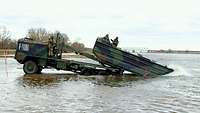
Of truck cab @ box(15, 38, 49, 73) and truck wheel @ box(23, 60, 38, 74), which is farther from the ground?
truck cab @ box(15, 38, 49, 73)

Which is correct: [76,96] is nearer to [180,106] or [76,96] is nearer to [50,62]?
[180,106]

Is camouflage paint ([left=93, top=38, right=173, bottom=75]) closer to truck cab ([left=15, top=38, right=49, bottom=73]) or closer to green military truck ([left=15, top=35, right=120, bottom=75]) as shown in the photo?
green military truck ([left=15, top=35, right=120, bottom=75])

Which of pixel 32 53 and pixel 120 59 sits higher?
pixel 32 53

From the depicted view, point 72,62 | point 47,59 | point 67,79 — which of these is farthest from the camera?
point 72,62

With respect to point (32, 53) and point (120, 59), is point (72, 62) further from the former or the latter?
point (120, 59)

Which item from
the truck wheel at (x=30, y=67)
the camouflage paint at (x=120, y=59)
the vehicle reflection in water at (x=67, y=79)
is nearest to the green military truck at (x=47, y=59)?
the truck wheel at (x=30, y=67)

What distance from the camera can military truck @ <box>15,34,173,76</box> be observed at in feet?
91.6

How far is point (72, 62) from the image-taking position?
92.5 ft

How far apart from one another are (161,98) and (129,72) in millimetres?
13170

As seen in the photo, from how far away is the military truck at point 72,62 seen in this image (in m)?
27.9

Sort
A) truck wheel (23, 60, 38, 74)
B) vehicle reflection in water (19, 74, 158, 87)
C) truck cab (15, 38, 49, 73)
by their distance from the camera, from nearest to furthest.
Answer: vehicle reflection in water (19, 74, 158, 87)
truck cab (15, 38, 49, 73)
truck wheel (23, 60, 38, 74)

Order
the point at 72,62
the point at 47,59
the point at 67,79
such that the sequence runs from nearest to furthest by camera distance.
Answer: the point at 67,79, the point at 47,59, the point at 72,62

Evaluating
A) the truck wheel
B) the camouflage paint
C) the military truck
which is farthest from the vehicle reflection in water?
the truck wheel

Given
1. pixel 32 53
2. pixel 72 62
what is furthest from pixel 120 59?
pixel 32 53
